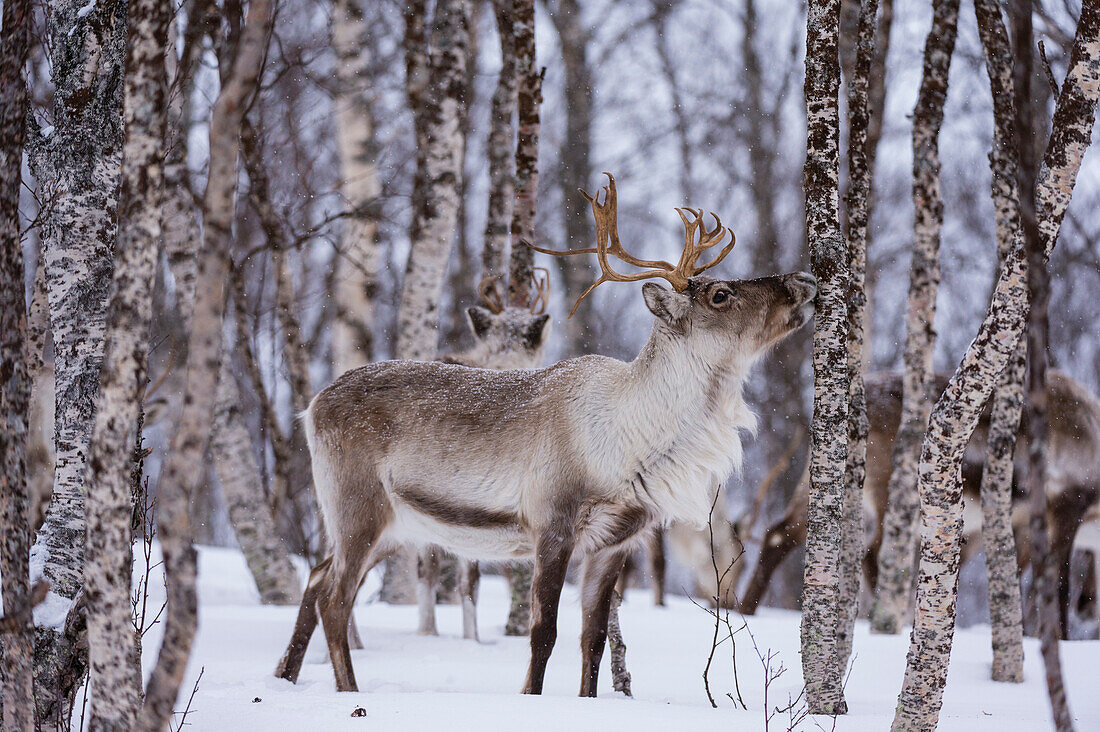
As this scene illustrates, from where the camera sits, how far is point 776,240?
16281mm

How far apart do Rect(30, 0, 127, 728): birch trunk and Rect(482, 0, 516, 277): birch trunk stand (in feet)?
13.6

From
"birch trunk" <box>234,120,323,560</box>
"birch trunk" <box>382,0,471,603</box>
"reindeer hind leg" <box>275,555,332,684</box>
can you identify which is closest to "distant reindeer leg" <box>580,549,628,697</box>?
"reindeer hind leg" <box>275,555,332,684</box>

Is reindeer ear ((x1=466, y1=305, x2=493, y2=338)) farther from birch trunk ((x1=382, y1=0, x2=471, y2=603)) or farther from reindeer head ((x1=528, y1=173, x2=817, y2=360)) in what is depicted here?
reindeer head ((x1=528, y1=173, x2=817, y2=360))

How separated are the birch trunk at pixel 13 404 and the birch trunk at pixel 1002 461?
4.29 m

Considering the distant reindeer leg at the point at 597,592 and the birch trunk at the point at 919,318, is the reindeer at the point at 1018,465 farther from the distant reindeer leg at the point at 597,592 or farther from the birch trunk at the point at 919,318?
the distant reindeer leg at the point at 597,592

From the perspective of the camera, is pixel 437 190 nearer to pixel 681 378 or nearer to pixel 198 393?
pixel 681 378

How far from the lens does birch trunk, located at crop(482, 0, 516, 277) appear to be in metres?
7.48

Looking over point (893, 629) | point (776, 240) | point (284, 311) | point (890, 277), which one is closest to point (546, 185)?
point (776, 240)

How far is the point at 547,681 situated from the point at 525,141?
132 inches

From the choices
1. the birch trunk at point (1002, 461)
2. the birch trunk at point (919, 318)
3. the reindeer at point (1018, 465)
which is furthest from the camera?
the reindeer at point (1018, 465)

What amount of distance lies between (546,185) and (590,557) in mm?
13299

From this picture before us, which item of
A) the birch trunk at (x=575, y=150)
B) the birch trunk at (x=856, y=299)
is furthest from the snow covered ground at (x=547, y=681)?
the birch trunk at (x=575, y=150)

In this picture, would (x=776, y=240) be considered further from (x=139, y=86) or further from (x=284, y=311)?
(x=139, y=86)

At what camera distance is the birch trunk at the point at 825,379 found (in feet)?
12.3
